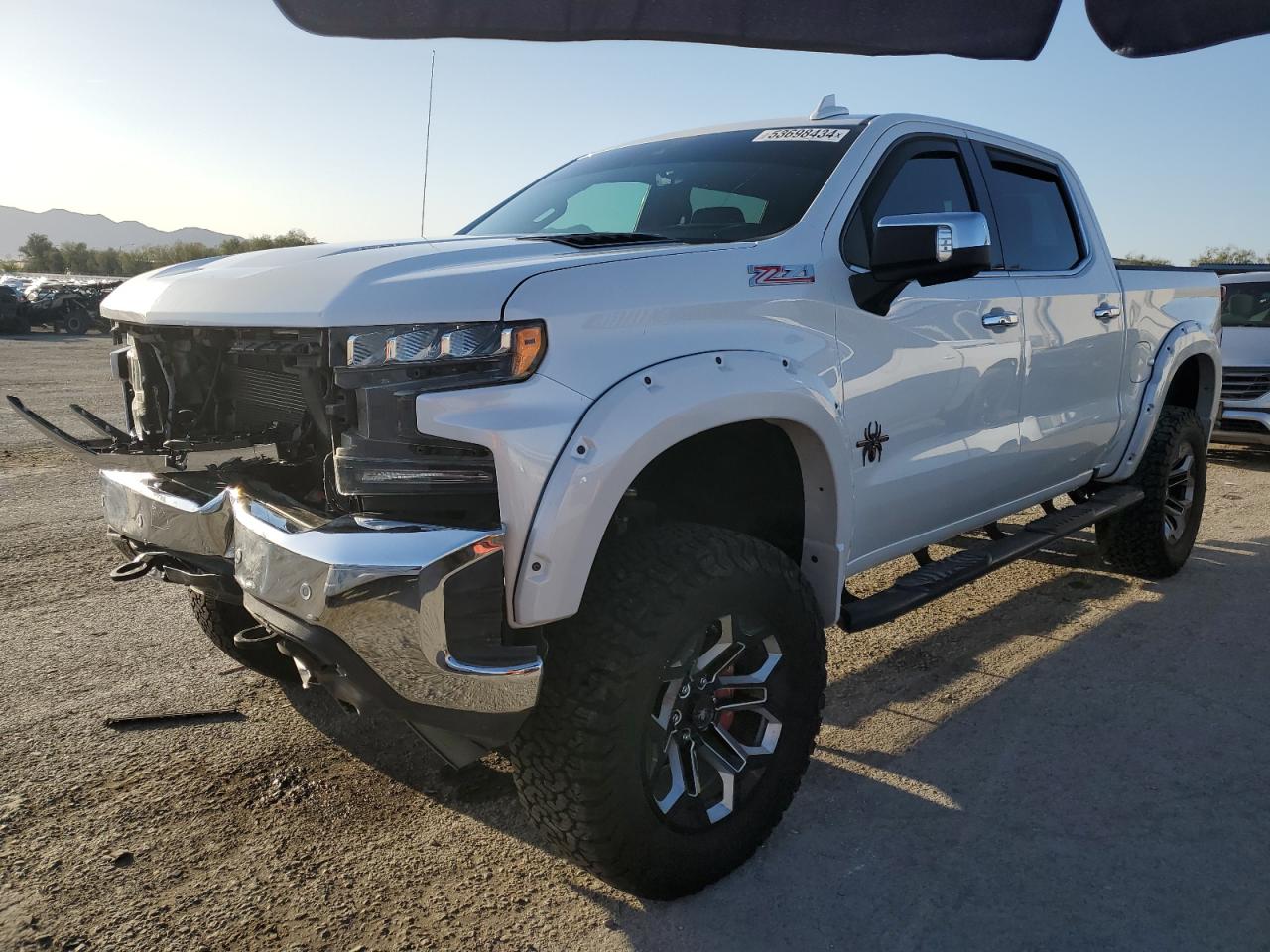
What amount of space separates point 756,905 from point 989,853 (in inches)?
27.5

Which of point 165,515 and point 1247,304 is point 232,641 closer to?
point 165,515

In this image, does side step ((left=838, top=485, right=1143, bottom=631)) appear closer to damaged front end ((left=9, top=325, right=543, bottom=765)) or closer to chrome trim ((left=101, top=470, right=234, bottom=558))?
damaged front end ((left=9, top=325, right=543, bottom=765))

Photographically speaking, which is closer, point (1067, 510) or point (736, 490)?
point (736, 490)

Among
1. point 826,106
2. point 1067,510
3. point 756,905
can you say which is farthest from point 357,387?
point 1067,510

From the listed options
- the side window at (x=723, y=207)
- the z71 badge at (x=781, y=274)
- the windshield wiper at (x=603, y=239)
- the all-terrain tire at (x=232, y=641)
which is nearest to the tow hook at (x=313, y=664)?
the windshield wiper at (x=603, y=239)

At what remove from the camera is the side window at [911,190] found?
321 cm

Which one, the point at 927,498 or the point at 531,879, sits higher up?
the point at 927,498

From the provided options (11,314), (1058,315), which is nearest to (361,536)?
(1058,315)

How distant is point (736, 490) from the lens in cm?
318

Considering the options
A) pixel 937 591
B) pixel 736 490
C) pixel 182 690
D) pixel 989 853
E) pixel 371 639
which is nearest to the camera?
pixel 371 639

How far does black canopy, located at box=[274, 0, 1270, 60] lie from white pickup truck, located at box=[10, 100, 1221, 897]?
307mm

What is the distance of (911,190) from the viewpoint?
3559mm

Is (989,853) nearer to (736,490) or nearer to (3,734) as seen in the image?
(736,490)

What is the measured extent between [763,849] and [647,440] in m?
1.28
